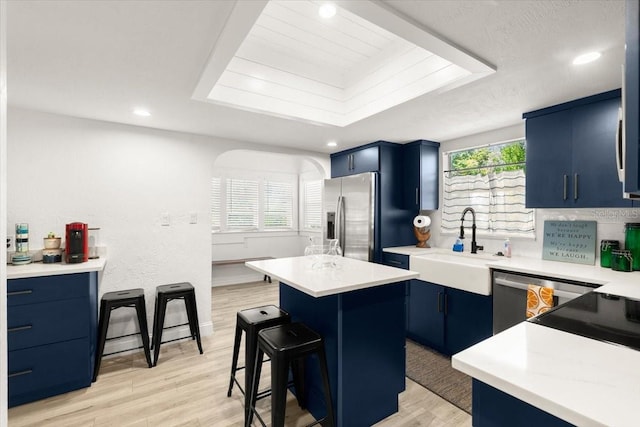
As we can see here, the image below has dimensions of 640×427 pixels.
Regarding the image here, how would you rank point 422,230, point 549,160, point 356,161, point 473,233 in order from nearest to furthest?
point 549,160 < point 473,233 < point 422,230 < point 356,161

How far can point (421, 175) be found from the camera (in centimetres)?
357

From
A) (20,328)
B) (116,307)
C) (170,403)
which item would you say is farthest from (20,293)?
(170,403)

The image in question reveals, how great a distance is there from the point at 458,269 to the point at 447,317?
0.51m

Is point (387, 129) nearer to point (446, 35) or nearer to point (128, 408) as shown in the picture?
point (446, 35)

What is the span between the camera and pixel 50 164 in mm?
2648

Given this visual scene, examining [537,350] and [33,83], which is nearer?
[537,350]

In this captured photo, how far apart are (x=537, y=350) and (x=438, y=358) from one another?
2203 mm

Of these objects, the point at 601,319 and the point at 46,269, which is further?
the point at 46,269

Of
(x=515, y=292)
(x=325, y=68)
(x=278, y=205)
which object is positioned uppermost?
(x=325, y=68)

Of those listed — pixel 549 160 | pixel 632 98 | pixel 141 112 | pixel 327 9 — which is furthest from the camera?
pixel 141 112

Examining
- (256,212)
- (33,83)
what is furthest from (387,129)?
(256,212)

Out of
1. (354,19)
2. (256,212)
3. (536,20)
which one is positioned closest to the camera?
(536,20)

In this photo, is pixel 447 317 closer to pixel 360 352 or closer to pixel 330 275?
pixel 360 352

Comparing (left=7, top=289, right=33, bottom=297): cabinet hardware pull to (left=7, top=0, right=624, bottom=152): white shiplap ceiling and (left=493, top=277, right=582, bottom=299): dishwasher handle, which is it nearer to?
(left=7, top=0, right=624, bottom=152): white shiplap ceiling
